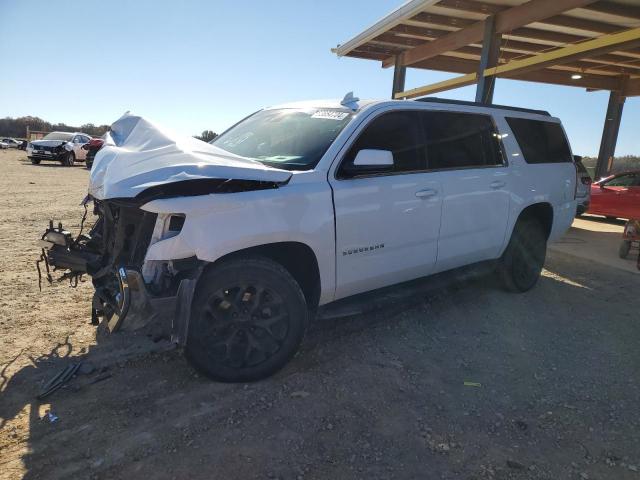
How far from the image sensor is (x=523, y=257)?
17.6 feet

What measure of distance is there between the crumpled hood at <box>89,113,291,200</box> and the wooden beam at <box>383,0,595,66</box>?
25.3ft

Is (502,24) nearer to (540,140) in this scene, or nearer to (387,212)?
(540,140)

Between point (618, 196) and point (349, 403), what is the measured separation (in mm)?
11712

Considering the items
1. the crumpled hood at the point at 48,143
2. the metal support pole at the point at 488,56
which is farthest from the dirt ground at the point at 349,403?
the crumpled hood at the point at 48,143

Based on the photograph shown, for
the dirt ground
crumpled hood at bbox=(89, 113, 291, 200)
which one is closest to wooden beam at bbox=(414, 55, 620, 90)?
the dirt ground

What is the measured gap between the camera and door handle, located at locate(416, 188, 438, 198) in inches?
154

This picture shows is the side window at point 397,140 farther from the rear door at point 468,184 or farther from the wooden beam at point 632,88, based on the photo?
the wooden beam at point 632,88

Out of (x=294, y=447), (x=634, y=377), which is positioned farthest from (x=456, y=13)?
(x=294, y=447)

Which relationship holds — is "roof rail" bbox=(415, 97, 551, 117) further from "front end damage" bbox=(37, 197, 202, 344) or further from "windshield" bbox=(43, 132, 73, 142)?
"windshield" bbox=(43, 132, 73, 142)

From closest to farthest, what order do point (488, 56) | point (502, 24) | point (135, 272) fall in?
point (135, 272) < point (502, 24) < point (488, 56)

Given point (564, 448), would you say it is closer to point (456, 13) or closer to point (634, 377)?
point (634, 377)

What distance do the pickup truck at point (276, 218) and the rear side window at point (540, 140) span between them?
475 millimetres

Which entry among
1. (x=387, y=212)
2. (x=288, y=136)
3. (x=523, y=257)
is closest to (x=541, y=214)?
(x=523, y=257)

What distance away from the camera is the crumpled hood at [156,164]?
279 cm
